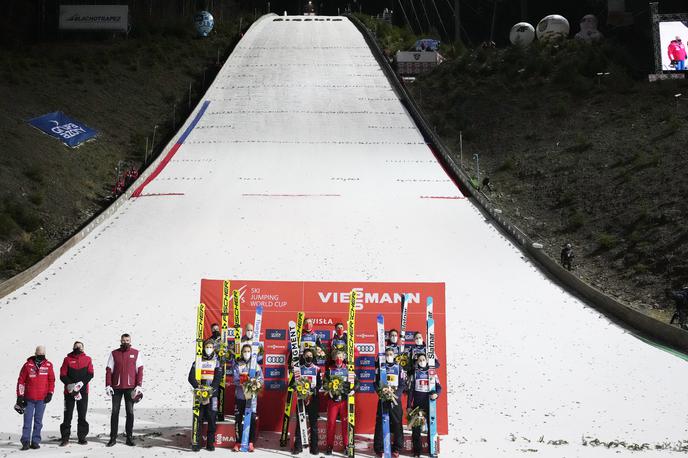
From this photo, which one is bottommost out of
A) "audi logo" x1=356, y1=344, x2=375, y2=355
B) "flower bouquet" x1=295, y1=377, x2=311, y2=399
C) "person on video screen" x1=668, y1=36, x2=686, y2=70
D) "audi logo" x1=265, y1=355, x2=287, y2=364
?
"flower bouquet" x1=295, y1=377, x2=311, y2=399

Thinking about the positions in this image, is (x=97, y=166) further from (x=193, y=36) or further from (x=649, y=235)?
(x=193, y=36)

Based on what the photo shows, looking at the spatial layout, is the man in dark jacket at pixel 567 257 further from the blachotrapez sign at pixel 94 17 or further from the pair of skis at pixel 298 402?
the blachotrapez sign at pixel 94 17

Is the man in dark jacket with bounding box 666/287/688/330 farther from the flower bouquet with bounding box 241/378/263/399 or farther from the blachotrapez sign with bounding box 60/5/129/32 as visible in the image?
the blachotrapez sign with bounding box 60/5/129/32

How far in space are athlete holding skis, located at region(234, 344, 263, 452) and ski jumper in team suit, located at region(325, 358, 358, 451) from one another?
2.80ft

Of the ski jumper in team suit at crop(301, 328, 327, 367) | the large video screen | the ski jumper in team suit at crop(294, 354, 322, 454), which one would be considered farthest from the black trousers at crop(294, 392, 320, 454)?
the large video screen

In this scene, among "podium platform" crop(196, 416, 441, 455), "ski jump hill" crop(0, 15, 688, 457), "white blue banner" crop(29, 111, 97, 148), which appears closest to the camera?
"podium platform" crop(196, 416, 441, 455)

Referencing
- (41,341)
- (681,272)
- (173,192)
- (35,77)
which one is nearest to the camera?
(41,341)

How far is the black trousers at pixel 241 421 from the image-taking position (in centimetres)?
953

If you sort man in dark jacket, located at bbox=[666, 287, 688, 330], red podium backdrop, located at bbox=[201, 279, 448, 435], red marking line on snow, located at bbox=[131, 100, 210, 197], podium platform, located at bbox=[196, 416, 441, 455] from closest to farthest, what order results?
podium platform, located at bbox=[196, 416, 441, 455]
red podium backdrop, located at bbox=[201, 279, 448, 435]
man in dark jacket, located at bbox=[666, 287, 688, 330]
red marking line on snow, located at bbox=[131, 100, 210, 197]

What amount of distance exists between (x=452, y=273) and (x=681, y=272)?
5.48 m

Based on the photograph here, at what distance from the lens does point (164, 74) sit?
41875 mm

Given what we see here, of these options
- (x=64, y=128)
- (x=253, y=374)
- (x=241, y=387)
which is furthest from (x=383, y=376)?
(x=64, y=128)

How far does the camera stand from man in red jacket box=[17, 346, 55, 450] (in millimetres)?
9250

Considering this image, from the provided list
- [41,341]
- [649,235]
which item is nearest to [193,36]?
[649,235]
